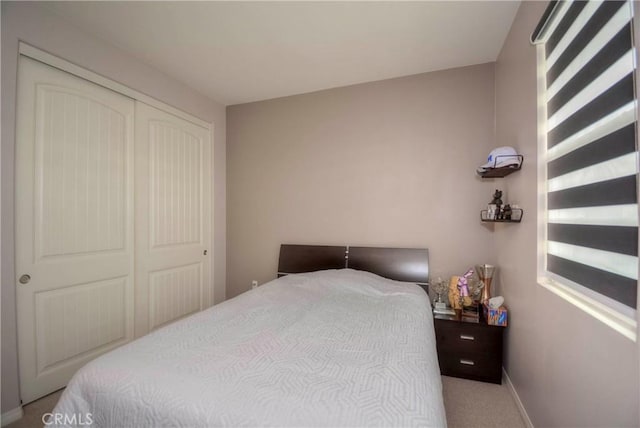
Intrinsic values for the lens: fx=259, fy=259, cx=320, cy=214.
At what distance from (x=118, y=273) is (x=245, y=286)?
129cm

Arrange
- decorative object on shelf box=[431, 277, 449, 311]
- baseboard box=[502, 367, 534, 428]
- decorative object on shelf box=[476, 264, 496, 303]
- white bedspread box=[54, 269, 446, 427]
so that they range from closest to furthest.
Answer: white bedspread box=[54, 269, 446, 427] < baseboard box=[502, 367, 534, 428] < decorative object on shelf box=[476, 264, 496, 303] < decorative object on shelf box=[431, 277, 449, 311]

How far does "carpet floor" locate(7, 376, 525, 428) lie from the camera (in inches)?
61.4

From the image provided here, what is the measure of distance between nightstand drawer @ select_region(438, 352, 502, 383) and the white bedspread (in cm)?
69

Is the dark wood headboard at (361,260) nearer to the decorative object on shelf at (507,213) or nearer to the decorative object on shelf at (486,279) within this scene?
the decorative object on shelf at (486,279)

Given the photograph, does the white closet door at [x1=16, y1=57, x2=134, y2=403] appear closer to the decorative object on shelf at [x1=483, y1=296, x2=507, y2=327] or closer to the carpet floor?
the carpet floor

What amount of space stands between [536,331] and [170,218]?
301cm

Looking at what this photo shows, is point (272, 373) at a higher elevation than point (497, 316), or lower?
higher

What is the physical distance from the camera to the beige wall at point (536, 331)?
87cm

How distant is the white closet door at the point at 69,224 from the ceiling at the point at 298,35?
55 centimetres

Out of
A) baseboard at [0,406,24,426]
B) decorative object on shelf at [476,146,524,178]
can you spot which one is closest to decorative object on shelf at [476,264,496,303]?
decorative object on shelf at [476,146,524,178]

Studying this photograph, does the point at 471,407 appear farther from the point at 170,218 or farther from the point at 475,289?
the point at 170,218

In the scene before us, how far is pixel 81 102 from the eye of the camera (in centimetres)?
193

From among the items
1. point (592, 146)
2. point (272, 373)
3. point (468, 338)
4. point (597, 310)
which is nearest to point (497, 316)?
point (468, 338)

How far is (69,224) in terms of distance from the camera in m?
1.88
